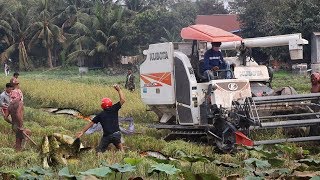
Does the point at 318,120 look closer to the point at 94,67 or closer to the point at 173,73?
the point at 173,73

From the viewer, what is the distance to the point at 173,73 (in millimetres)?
11961

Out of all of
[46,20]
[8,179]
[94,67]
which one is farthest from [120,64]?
[8,179]

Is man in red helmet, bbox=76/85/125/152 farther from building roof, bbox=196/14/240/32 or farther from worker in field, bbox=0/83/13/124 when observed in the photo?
building roof, bbox=196/14/240/32

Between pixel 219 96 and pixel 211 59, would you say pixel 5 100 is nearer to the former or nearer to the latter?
pixel 211 59

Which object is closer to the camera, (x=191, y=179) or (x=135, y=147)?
(x=191, y=179)

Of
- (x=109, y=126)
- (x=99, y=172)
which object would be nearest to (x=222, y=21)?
(x=109, y=126)

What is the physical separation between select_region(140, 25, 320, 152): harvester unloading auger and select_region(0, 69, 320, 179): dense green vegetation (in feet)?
1.53

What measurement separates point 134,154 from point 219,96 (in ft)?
9.66

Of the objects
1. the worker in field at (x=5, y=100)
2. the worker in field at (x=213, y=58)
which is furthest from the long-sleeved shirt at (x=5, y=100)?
the worker in field at (x=213, y=58)

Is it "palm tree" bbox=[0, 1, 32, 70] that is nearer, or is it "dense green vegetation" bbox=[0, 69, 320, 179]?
"dense green vegetation" bbox=[0, 69, 320, 179]

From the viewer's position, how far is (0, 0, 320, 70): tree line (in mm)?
36094

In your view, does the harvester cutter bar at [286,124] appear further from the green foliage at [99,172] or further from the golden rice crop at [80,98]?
the golden rice crop at [80,98]

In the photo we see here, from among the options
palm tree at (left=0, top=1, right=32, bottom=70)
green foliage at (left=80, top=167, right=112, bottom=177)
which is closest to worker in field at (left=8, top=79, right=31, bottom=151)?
green foliage at (left=80, top=167, right=112, bottom=177)

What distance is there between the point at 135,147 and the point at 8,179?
4769 millimetres
